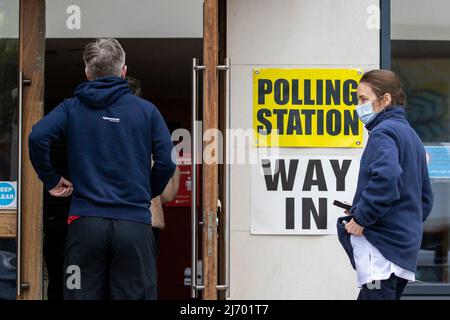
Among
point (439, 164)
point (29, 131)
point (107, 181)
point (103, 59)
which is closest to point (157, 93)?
point (29, 131)

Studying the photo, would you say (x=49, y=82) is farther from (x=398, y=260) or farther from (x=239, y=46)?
(x=398, y=260)

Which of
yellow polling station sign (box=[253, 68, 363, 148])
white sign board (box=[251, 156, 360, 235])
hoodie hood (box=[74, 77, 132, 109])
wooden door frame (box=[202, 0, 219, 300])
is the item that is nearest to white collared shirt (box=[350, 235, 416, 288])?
wooden door frame (box=[202, 0, 219, 300])

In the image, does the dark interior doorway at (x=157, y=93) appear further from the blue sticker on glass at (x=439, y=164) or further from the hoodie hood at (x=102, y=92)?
the blue sticker on glass at (x=439, y=164)

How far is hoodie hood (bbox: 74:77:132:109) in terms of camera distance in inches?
160

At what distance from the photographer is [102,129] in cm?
405

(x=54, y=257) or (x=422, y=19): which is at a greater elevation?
(x=422, y=19)

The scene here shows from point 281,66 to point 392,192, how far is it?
6.55 ft

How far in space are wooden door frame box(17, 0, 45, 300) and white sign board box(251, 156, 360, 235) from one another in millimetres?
1468

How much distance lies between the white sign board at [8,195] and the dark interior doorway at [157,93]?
34 centimetres

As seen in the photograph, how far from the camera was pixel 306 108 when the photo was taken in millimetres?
5801

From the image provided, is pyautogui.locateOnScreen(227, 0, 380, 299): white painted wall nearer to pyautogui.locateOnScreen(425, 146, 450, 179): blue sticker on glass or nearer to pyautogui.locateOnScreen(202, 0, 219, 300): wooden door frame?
pyautogui.locateOnScreen(425, 146, 450, 179): blue sticker on glass

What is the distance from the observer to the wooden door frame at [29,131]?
5512mm

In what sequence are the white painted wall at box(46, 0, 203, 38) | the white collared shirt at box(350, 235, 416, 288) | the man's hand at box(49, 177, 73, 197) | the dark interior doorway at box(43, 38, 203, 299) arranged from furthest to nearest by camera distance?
the dark interior doorway at box(43, 38, 203, 299), the white painted wall at box(46, 0, 203, 38), the man's hand at box(49, 177, 73, 197), the white collared shirt at box(350, 235, 416, 288)

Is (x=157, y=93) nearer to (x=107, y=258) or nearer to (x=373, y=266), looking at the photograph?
(x=107, y=258)
